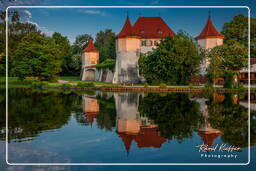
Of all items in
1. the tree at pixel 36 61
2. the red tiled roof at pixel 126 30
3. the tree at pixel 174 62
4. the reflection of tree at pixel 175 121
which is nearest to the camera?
the reflection of tree at pixel 175 121

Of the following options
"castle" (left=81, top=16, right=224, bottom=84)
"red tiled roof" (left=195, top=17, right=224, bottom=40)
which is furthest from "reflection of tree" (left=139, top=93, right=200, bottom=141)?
"red tiled roof" (left=195, top=17, right=224, bottom=40)

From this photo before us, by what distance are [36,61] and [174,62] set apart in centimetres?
2107

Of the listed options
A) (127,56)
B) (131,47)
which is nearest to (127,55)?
(127,56)

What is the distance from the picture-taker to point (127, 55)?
41.6m

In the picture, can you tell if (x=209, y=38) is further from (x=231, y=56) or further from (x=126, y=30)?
(x=126, y=30)

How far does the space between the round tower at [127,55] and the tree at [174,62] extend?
5.14 meters

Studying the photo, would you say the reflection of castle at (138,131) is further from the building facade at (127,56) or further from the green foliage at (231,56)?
the building facade at (127,56)

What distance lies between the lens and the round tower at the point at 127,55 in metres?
41.4

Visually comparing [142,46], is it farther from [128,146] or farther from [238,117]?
[128,146]

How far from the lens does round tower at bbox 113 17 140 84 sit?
41.4 meters

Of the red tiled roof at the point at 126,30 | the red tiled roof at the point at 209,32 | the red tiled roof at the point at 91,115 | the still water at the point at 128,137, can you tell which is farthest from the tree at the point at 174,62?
the red tiled roof at the point at 91,115

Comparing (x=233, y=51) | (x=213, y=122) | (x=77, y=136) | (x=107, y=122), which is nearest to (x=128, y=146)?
(x=77, y=136)

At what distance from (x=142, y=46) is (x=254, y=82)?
18.8m

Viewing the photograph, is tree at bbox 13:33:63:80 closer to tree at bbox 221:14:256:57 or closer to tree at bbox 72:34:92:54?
tree at bbox 72:34:92:54
